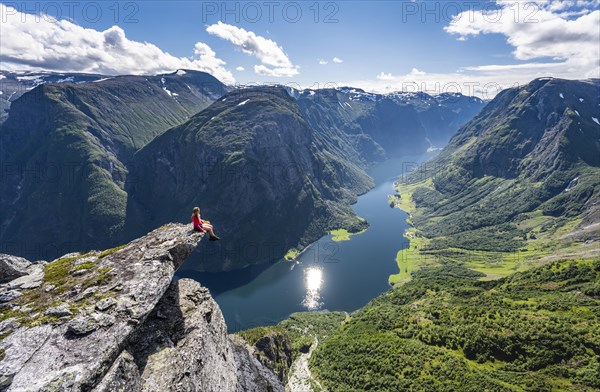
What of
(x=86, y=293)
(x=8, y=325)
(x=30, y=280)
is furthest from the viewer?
(x=30, y=280)

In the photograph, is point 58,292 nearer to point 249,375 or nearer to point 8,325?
point 8,325

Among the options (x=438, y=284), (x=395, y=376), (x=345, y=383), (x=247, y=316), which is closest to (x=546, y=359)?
(x=395, y=376)

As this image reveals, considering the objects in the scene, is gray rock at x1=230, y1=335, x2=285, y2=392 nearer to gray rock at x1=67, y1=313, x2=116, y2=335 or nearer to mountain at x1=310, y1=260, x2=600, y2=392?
gray rock at x1=67, y1=313, x2=116, y2=335

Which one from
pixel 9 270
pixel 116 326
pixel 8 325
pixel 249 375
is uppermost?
pixel 9 270

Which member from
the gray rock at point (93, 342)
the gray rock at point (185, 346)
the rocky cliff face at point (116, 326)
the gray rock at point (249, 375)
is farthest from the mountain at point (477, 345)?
the gray rock at point (93, 342)

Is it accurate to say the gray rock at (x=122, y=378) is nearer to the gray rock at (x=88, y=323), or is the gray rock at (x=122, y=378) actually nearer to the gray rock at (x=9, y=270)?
the gray rock at (x=88, y=323)

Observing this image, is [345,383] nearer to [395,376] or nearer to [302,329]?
[395,376]

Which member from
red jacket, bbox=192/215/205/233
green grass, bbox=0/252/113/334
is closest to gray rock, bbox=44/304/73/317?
green grass, bbox=0/252/113/334

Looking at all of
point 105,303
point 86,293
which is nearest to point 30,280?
point 86,293
